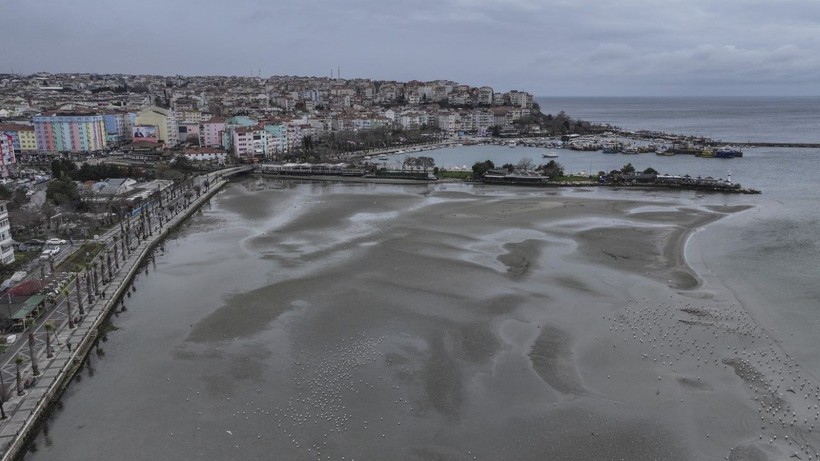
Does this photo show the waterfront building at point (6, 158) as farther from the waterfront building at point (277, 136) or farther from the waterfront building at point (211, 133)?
the waterfront building at point (277, 136)

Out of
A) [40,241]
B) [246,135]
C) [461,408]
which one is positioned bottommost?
[461,408]

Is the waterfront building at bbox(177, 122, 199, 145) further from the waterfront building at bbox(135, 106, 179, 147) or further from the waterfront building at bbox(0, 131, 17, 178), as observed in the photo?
the waterfront building at bbox(0, 131, 17, 178)

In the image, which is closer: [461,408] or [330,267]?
[461,408]

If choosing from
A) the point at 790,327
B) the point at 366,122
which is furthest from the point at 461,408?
the point at 366,122

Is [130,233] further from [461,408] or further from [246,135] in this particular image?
[246,135]

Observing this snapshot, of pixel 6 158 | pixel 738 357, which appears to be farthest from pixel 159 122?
pixel 738 357

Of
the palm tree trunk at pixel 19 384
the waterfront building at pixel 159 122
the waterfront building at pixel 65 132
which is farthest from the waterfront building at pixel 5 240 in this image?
the waterfront building at pixel 159 122
